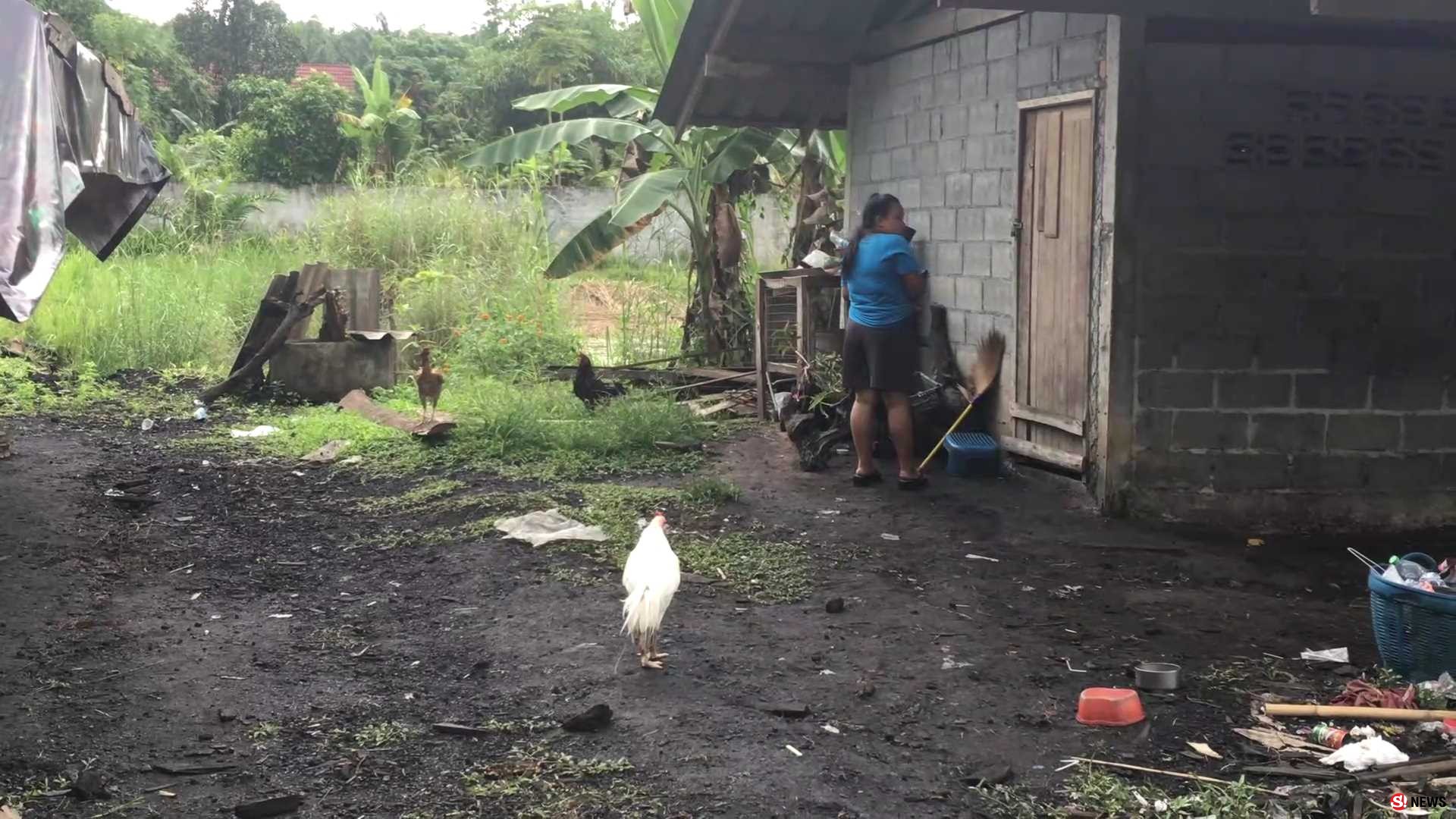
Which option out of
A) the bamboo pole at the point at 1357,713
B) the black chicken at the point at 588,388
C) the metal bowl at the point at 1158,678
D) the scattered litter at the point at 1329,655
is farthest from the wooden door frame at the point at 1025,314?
the black chicken at the point at 588,388

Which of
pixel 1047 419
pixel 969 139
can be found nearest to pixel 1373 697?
pixel 1047 419

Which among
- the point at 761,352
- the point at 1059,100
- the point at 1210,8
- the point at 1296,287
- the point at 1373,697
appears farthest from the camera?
the point at 761,352

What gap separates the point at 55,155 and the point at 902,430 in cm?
511

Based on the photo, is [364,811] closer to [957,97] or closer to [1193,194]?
[1193,194]

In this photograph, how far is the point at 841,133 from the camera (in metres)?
12.1

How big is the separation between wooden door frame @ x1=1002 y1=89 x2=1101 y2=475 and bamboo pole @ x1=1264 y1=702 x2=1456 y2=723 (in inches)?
126

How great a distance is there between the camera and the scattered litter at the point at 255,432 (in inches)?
394

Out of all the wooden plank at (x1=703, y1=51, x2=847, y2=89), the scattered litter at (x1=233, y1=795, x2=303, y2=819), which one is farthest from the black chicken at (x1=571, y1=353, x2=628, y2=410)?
the scattered litter at (x1=233, y1=795, x2=303, y2=819)

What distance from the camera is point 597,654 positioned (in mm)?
5059

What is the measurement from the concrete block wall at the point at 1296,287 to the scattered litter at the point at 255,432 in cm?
677

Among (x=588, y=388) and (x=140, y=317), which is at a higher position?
(x=140, y=317)

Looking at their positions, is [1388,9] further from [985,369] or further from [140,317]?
[140,317]

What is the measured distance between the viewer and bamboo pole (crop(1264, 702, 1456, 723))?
13.7 feet

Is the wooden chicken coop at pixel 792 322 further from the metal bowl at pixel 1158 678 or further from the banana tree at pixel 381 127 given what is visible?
the banana tree at pixel 381 127
